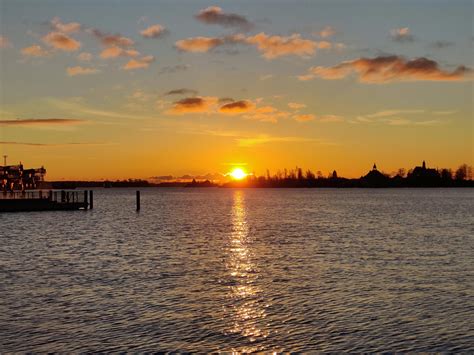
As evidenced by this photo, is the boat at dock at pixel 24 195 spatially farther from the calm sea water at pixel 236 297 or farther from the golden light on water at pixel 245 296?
the golden light on water at pixel 245 296

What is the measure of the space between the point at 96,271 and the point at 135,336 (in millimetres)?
14471

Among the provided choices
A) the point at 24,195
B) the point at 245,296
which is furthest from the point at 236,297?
the point at 24,195

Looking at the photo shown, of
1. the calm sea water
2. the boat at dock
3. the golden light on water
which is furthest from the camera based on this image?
the boat at dock

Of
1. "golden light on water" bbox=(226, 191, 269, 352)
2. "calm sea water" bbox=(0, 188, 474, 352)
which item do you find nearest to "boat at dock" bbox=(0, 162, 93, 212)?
"calm sea water" bbox=(0, 188, 474, 352)

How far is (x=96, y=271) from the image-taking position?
103 feet

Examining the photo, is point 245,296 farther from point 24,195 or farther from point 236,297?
point 24,195

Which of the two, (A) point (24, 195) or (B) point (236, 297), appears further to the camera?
(A) point (24, 195)

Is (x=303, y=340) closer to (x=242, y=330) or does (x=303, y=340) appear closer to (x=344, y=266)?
(x=242, y=330)

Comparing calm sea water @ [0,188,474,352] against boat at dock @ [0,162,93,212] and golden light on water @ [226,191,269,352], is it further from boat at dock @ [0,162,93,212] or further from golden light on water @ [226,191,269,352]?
boat at dock @ [0,162,93,212]

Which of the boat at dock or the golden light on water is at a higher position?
Answer: the boat at dock

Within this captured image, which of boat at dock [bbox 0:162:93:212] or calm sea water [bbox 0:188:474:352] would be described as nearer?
calm sea water [bbox 0:188:474:352]

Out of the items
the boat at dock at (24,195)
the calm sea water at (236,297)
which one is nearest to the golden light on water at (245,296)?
the calm sea water at (236,297)

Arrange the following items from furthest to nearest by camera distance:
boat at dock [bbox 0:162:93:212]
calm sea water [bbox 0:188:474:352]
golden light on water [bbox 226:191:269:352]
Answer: boat at dock [bbox 0:162:93:212], golden light on water [bbox 226:191:269:352], calm sea water [bbox 0:188:474:352]

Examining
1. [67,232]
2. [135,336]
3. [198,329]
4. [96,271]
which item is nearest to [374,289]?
[198,329]
